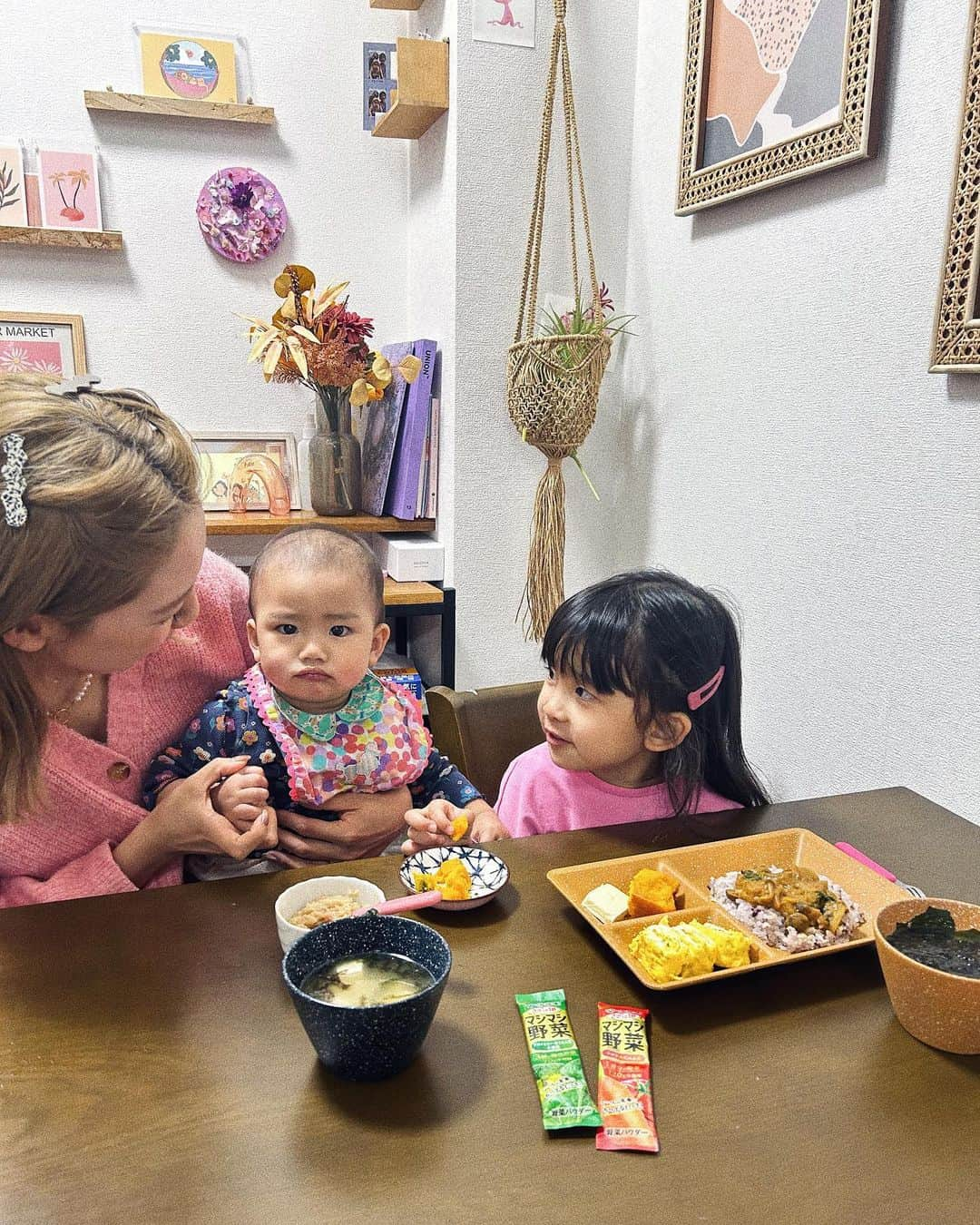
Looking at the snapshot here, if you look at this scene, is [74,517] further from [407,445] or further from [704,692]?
[407,445]

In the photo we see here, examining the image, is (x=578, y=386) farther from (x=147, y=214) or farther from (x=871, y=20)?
(x=147, y=214)

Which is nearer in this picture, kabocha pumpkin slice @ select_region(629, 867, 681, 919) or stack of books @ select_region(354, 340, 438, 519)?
kabocha pumpkin slice @ select_region(629, 867, 681, 919)

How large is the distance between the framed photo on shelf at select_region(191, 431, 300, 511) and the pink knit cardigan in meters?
1.18

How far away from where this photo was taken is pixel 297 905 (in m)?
0.95

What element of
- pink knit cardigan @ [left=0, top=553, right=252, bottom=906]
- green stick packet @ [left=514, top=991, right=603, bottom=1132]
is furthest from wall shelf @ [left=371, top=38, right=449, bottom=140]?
green stick packet @ [left=514, top=991, right=603, bottom=1132]

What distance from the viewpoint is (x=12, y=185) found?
2.32 metres

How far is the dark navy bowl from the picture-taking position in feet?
2.24

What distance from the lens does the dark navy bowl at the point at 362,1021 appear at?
26.9 inches

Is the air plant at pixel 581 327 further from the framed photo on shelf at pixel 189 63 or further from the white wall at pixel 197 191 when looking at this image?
the framed photo on shelf at pixel 189 63

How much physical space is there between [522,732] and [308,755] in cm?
51

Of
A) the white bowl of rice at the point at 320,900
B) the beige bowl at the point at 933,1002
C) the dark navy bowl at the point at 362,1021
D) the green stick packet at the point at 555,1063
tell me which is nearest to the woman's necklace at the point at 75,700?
the white bowl of rice at the point at 320,900

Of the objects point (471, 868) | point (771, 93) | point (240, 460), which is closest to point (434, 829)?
point (471, 868)

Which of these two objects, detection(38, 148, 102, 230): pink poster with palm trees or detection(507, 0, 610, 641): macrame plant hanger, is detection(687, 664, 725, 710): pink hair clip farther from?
detection(38, 148, 102, 230): pink poster with palm trees

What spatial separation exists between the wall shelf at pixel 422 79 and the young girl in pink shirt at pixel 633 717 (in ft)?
4.86
